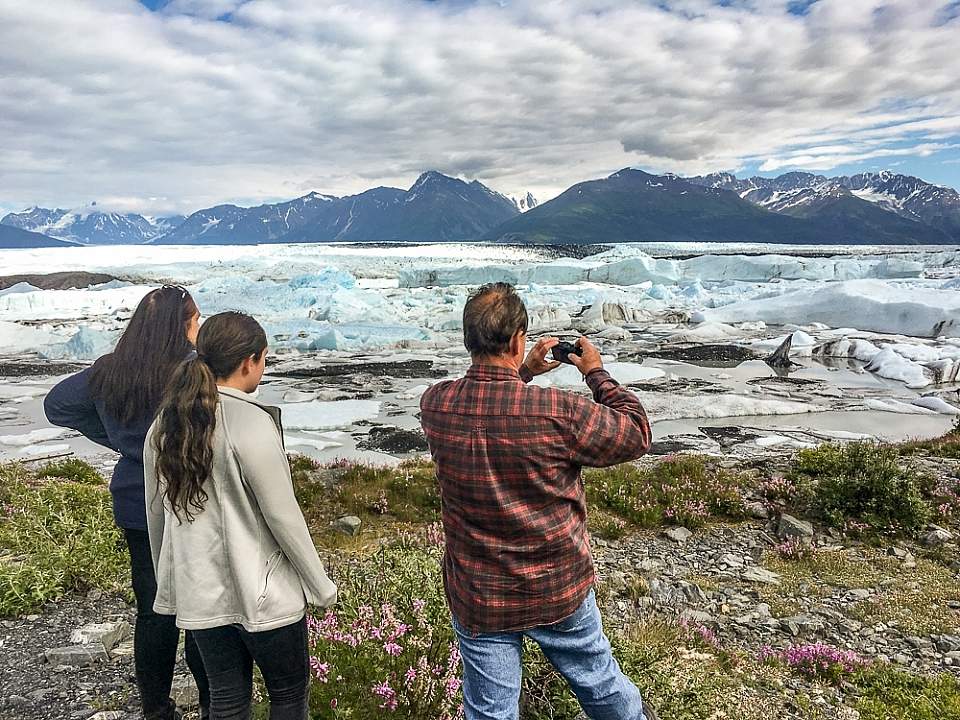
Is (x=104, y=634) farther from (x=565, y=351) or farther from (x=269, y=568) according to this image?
(x=565, y=351)

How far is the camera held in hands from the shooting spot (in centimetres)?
254

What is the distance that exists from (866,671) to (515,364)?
3.40 meters

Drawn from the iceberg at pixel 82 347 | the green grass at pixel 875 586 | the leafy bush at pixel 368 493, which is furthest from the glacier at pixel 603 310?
the green grass at pixel 875 586

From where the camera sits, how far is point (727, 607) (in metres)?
5.21

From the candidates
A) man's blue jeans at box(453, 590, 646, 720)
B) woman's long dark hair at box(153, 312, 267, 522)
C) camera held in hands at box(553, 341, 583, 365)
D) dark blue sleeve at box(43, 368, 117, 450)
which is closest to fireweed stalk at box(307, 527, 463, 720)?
man's blue jeans at box(453, 590, 646, 720)

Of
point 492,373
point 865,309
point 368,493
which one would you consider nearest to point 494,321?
point 492,373

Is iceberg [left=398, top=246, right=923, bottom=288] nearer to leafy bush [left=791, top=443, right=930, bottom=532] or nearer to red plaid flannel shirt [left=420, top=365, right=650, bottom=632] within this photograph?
leafy bush [left=791, top=443, right=930, bottom=532]

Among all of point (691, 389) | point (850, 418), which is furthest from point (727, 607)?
point (691, 389)

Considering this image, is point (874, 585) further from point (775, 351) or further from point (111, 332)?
point (111, 332)

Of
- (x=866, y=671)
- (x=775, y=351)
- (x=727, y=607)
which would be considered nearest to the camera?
(x=866, y=671)

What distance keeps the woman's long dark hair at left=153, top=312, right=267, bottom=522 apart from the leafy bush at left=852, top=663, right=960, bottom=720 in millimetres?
3667

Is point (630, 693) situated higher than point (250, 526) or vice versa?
point (250, 526)

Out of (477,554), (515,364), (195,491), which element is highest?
(515,364)

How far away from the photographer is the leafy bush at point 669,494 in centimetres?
736
